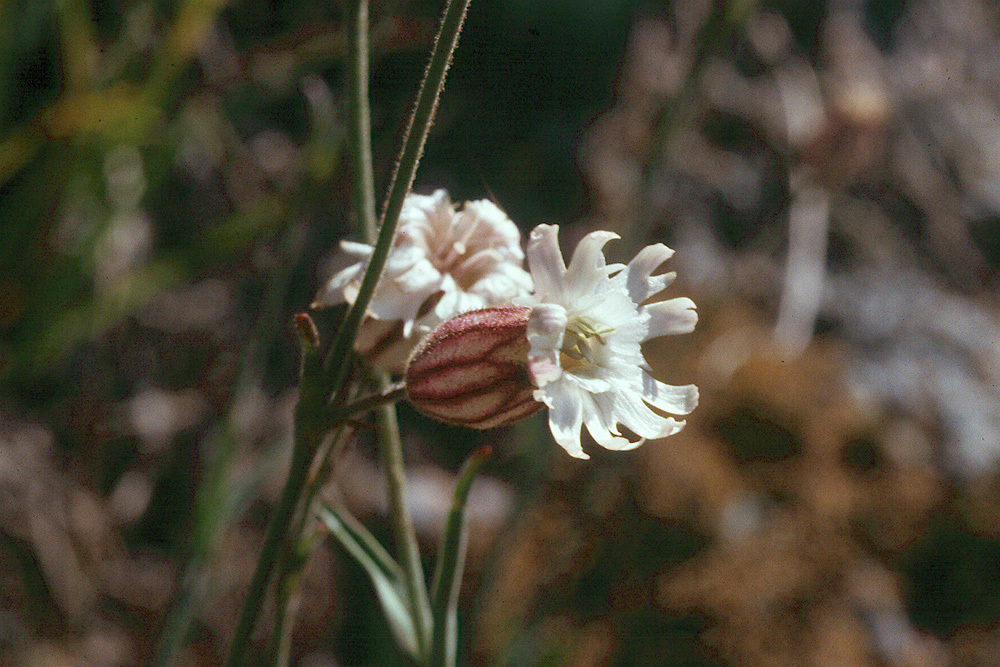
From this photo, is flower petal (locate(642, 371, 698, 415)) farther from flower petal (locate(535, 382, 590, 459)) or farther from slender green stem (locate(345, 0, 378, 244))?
slender green stem (locate(345, 0, 378, 244))

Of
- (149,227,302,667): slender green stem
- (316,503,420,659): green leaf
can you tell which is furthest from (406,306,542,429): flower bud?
(149,227,302,667): slender green stem

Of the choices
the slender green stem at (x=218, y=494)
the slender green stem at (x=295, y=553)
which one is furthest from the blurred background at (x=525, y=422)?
the slender green stem at (x=295, y=553)

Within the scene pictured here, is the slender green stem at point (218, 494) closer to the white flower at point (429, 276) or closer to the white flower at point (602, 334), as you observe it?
the white flower at point (429, 276)

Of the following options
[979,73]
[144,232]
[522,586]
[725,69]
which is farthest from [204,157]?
[979,73]

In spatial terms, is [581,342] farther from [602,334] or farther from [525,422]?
[525,422]

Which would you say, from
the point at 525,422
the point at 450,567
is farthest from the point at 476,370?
the point at 525,422
